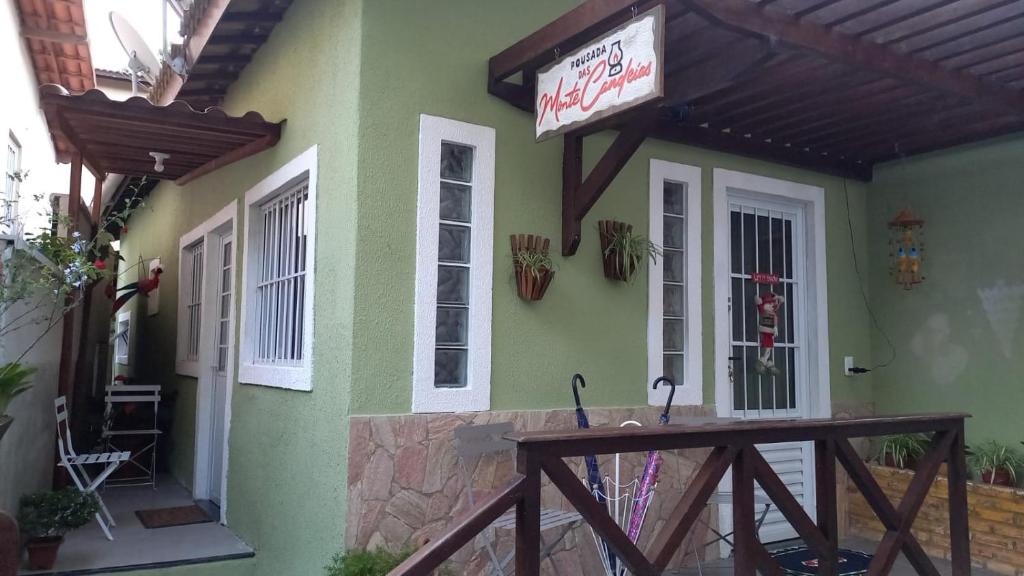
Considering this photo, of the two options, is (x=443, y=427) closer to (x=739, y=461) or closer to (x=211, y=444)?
(x=739, y=461)

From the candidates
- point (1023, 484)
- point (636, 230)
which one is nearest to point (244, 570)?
point (636, 230)

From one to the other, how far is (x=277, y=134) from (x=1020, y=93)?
15.7ft

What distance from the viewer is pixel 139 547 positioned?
16.9 ft

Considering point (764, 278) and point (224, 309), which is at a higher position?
point (764, 278)

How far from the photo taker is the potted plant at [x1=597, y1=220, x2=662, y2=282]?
5.03 metres

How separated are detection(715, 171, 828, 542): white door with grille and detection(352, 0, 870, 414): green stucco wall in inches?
9.3

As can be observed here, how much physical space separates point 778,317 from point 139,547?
4.72m

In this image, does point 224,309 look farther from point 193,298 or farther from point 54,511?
point 54,511

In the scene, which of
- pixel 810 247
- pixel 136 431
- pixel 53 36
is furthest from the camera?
pixel 53 36

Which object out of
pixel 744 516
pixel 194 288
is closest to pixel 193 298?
pixel 194 288

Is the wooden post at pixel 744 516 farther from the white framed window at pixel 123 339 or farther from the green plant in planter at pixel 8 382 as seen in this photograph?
the white framed window at pixel 123 339

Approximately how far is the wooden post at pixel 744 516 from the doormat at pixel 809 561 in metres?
1.77

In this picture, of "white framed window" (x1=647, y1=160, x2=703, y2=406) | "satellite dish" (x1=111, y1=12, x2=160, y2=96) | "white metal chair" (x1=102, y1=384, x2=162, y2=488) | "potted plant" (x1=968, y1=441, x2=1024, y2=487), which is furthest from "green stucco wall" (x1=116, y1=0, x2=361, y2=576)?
"potted plant" (x1=968, y1=441, x2=1024, y2=487)

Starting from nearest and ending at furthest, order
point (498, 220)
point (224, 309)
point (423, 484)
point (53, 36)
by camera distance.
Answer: point (423, 484) → point (498, 220) → point (224, 309) → point (53, 36)
